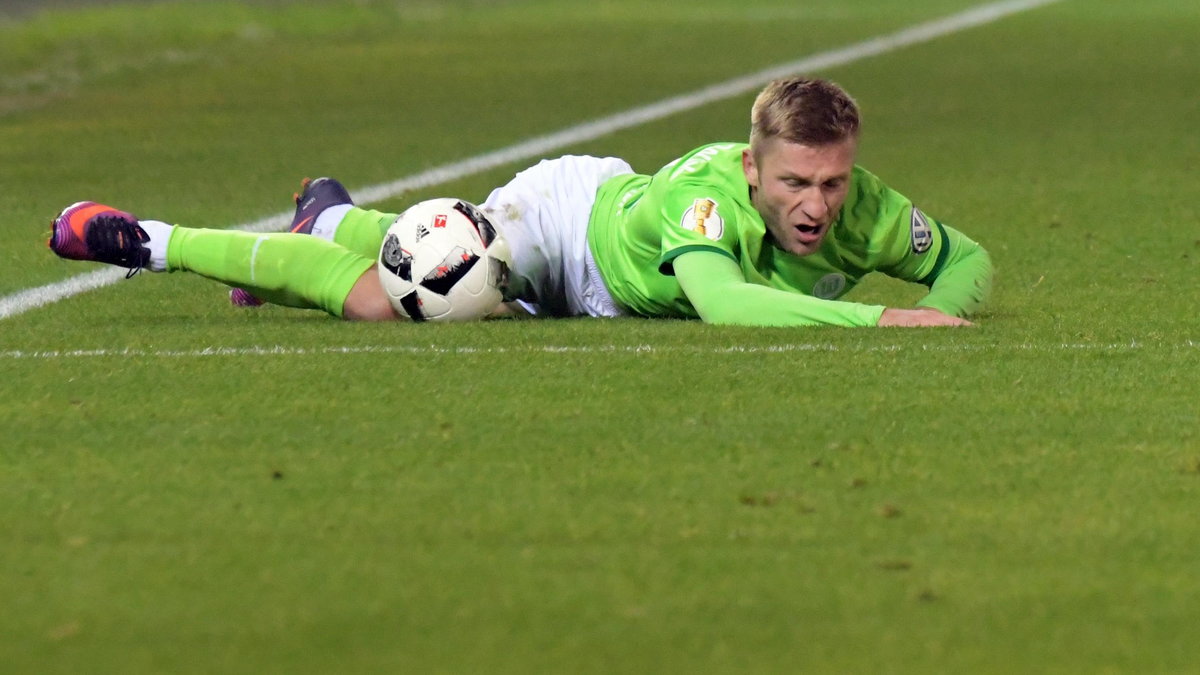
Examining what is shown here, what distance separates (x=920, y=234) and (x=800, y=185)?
0.56m

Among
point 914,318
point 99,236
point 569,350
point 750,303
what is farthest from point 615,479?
point 99,236

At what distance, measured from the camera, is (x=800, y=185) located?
574cm

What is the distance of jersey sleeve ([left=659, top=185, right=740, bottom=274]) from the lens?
582 cm

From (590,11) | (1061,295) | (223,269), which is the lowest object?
(590,11)

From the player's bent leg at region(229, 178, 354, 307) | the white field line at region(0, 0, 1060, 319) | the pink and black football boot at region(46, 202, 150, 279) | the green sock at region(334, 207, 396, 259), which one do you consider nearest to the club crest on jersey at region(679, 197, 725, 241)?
the green sock at region(334, 207, 396, 259)

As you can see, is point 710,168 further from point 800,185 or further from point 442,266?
point 442,266

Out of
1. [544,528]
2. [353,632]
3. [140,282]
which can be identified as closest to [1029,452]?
[544,528]

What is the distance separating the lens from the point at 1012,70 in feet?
54.0

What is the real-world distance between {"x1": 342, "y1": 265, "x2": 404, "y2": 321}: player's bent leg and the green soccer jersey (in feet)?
1.99

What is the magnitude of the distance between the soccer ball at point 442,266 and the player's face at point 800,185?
0.79m

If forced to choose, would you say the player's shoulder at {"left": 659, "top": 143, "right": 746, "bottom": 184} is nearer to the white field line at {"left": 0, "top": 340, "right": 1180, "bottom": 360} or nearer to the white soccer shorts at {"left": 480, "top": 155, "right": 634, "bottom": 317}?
the white soccer shorts at {"left": 480, "top": 155, "right": 634, "bottom": 317}

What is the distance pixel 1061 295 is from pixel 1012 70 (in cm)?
1004

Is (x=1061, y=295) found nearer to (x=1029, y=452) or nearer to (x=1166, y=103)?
(x=1029, y=452)

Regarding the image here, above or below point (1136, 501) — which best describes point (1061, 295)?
below
